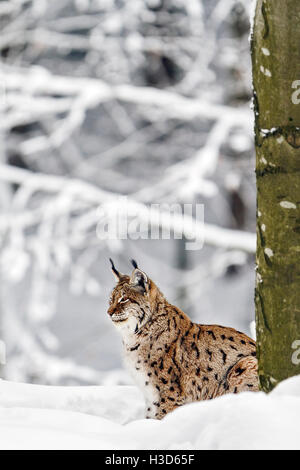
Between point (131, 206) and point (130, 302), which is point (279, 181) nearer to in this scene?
point (130, 302)

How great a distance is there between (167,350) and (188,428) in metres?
1.23

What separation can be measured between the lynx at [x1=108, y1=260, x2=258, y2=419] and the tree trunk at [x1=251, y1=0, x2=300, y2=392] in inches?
26.4

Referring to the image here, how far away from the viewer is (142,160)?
10672 millimetres

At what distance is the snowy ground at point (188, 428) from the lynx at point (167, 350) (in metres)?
0.78

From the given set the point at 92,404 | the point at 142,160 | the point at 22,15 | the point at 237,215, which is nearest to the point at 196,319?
the point at 237,215

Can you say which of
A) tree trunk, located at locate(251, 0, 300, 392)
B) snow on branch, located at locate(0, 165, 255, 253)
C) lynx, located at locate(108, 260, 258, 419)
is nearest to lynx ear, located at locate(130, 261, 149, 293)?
lynx, located at locate(108, 260, 258, 419)

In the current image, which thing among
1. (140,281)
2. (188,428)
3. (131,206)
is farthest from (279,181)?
(131,206)

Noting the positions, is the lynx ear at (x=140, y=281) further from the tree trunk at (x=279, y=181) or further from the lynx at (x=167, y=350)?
the tree trunk at (x=279, y=181)

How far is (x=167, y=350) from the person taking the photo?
3.34 m

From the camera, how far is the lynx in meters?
3.25

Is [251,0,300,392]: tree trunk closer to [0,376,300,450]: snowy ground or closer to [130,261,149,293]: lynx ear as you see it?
[0,376,300,450]: snowy ground

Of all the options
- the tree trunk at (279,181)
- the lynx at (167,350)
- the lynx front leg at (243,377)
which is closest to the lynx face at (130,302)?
the lynx at (167,350)

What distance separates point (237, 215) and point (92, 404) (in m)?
6.89

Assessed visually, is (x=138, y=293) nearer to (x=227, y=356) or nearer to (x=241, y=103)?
(x=227, y=356)
